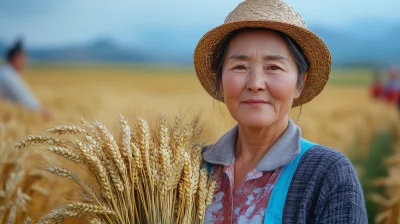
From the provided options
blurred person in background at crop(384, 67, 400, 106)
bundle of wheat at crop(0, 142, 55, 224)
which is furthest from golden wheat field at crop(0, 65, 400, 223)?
blurred person in background at crop(384, 67, 400, 106)

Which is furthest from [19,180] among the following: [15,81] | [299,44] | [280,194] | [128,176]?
[15,81]

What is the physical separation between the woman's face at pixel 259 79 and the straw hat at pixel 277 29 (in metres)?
0.06

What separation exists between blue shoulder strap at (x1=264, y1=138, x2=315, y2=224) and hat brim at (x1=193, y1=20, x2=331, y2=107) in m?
0.39

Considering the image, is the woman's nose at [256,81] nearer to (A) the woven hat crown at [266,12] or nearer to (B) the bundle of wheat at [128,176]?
(A) the woven hat crown at [266,12]

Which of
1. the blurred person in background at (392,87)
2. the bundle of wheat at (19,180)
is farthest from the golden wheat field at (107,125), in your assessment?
the blurred person in background at (392,87)

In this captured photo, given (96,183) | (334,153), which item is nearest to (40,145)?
(96,183)

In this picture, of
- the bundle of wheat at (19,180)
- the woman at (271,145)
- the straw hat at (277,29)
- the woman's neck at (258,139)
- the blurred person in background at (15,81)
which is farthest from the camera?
the blurred person in background at (15,81)

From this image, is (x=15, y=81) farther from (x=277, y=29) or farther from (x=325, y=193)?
(x=325, y=193)

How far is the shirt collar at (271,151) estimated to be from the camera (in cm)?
216

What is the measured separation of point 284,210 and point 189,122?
45cm

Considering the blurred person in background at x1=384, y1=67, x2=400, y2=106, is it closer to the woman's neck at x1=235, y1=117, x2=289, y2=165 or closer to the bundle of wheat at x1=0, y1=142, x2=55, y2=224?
the bundle of wheat at x1=0, y1=142, x2=55, y2=224

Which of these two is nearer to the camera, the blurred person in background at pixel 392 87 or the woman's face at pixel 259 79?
the woman's face at pixel 259 79

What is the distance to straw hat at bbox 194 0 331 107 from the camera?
212 cm

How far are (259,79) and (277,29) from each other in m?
0.20
